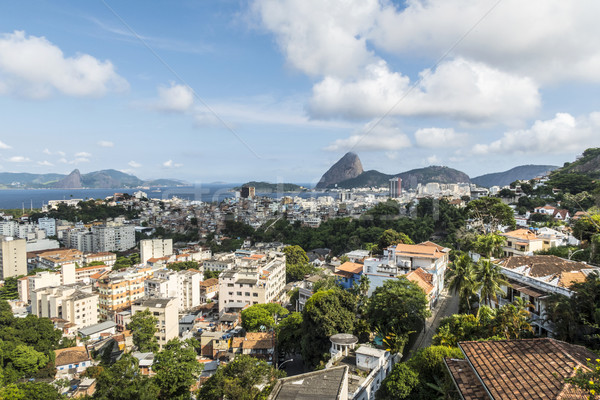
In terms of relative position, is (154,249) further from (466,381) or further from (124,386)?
(466,381)

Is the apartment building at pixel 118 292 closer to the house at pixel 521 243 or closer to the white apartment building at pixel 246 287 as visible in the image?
the white apartment building at pixel 246 287

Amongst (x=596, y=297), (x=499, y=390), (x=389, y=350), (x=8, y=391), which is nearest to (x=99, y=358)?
(x=8, y=391)

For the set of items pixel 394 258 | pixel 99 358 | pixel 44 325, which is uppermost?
pixel 394 258

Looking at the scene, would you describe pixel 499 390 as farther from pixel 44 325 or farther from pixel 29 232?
pixel 29 232

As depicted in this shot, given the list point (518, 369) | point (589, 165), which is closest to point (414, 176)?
point (589, 165)

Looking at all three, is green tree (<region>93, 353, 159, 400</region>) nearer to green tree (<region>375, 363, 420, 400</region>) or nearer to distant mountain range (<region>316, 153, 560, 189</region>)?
green tree (<region>375, 363, 420, 400</region>)
